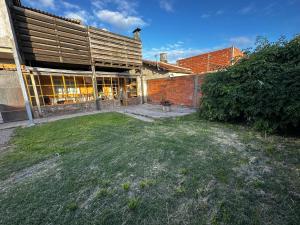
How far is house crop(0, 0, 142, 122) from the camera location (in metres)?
7.10

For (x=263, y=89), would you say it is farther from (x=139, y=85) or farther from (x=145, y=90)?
(x=145, y=90)

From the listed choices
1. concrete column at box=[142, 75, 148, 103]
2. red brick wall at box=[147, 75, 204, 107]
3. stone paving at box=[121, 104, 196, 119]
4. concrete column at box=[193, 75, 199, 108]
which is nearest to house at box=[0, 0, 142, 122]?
concrete column at box=[142, 75, 148, 103]

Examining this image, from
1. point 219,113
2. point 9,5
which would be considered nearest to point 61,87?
point 9,5

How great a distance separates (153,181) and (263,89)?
4288 millimetres

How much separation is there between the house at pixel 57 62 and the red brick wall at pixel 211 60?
26.8ft

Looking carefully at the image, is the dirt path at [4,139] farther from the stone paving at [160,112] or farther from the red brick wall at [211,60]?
the red brick wall at [211,60]

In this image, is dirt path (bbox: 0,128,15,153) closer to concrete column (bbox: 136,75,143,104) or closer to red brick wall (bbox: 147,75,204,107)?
concrete column (bbox: 136,75,143,104)

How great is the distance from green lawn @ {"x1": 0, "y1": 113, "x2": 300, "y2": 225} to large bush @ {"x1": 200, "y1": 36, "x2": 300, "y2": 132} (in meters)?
0.72

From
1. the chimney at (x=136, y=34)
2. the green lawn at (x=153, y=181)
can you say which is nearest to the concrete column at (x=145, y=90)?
the chimney at (x=136, y=34)

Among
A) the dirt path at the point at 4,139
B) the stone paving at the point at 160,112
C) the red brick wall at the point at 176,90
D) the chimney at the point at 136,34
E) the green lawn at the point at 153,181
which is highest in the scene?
the chimney at the point at 136,34

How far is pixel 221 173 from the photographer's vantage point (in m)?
2.43

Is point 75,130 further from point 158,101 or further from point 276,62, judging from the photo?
point 158,101

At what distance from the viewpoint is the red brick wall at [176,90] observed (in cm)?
973

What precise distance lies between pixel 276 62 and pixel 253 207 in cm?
497
